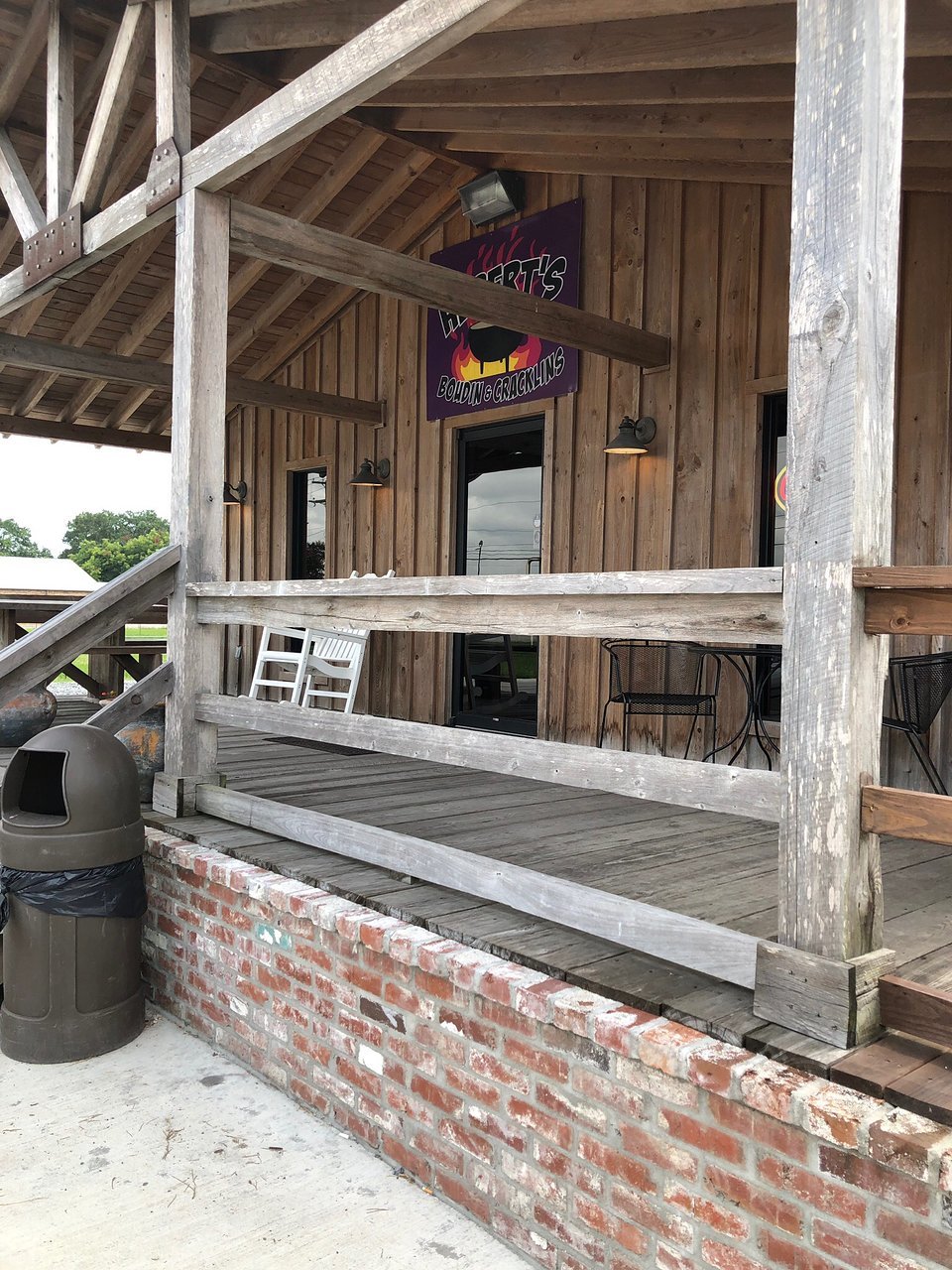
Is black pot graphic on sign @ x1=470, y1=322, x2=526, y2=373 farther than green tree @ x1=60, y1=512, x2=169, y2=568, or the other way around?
green tree @ x1=60, y1=512, x2=169, y2=568

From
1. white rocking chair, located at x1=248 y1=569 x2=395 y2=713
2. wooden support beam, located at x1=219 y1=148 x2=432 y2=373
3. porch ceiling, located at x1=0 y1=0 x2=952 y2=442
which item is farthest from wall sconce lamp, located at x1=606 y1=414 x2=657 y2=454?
wooden support beam, located at x1=219 y1=148 x2=432 y2=373

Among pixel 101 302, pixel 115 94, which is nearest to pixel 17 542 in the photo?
pixel 101 302

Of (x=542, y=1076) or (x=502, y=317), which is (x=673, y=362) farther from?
(x=542, y=1076)

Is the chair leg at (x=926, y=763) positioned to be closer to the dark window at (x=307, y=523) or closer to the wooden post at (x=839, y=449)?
the wooden post at (x=839, y=449)

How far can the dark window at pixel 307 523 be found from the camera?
7742 millimetres

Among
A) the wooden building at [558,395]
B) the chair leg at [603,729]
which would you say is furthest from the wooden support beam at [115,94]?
the chair leg at [603,729]

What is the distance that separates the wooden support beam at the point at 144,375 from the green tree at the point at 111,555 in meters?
20.7

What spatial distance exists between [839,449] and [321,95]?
216cm

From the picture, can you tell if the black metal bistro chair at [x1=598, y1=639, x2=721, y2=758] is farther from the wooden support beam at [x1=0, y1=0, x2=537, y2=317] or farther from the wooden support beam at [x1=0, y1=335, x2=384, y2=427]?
the wooden support beam at [x1=0, y1=335, x2=384, y2=427]

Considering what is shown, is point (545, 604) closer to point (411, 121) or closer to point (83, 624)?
point (83, 624)

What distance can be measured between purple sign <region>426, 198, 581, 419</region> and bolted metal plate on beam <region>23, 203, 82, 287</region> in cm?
217

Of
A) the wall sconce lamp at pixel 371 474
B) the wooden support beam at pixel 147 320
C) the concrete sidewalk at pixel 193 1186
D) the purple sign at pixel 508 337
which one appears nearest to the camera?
the concrete sidewalk at pixel 193 1186

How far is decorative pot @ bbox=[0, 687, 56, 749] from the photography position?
4508mm

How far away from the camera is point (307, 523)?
7906mm
